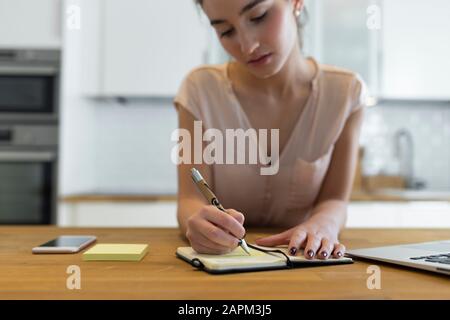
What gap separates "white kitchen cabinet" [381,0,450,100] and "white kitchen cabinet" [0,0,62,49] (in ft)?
5.58

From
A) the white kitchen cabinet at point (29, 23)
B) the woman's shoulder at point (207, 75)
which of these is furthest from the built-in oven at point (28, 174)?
the woman's shoulder at point (207, 75)

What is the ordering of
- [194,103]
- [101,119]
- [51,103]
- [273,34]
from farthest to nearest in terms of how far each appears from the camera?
[101,119] < [51,103] < [194,103] < [273,34]

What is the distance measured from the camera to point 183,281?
0.60 m

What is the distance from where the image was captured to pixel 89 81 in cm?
263

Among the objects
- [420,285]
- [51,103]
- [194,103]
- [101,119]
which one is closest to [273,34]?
[194,103]

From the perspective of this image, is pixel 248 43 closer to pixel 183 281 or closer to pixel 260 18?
pixel 260 18

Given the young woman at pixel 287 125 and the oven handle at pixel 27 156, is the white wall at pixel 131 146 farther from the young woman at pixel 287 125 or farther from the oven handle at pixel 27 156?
the young woman at pixel 287 125

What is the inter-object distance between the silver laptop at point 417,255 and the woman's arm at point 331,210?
0.05 m

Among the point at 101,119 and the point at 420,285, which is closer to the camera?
the point at 420,285

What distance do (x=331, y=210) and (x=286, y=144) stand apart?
225 millimetres

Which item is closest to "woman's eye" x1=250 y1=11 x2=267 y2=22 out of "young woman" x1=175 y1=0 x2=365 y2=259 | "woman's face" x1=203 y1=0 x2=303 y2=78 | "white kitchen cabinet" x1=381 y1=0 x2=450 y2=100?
"woman's face" x1=203 y1=0 x2=303 y2=78

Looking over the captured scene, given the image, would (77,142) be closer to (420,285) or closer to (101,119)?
(101,119)

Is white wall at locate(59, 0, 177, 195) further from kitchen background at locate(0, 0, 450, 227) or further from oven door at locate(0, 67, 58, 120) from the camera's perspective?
oven door at locate(0, 67, 58, 120)
